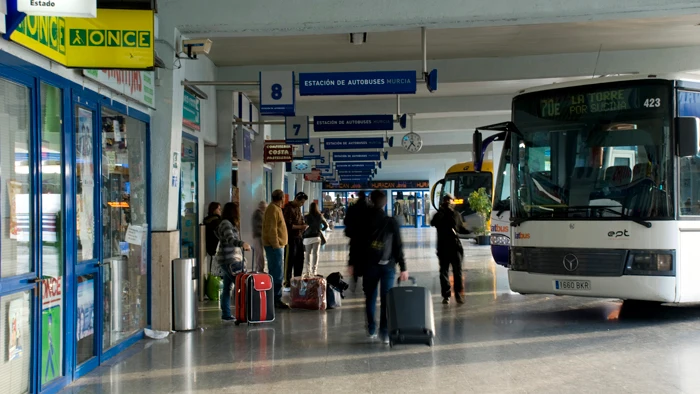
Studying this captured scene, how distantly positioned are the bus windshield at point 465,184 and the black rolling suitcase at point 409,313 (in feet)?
73.6

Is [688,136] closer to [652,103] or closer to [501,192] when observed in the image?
[652,103]

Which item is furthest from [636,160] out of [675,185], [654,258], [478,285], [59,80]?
[59,80]

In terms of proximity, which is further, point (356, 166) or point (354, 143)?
point (356, 166)

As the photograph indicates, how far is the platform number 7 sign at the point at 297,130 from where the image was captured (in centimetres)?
1700

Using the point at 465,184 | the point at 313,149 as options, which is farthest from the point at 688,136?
the point at 465,184

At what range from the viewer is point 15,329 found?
5879 mm

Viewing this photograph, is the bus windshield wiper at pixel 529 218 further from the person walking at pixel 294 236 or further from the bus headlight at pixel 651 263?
the person walking at pixel 294 236

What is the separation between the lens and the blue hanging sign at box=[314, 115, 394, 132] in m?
16.6

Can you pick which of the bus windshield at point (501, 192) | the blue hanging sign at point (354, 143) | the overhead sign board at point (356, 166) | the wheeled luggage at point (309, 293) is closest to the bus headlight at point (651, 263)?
the wheeled luggage at point (309, 293)

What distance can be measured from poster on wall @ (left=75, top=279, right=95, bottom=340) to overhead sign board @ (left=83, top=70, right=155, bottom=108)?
6.69ft

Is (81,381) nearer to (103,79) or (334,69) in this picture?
(103,79)

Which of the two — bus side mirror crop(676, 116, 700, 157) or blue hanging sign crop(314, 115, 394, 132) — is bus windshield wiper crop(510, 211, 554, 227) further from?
blue hanging sign crop(314, 115, 394, 132)

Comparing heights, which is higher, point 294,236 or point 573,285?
point 294,236

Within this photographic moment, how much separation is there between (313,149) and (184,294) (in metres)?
13.1
